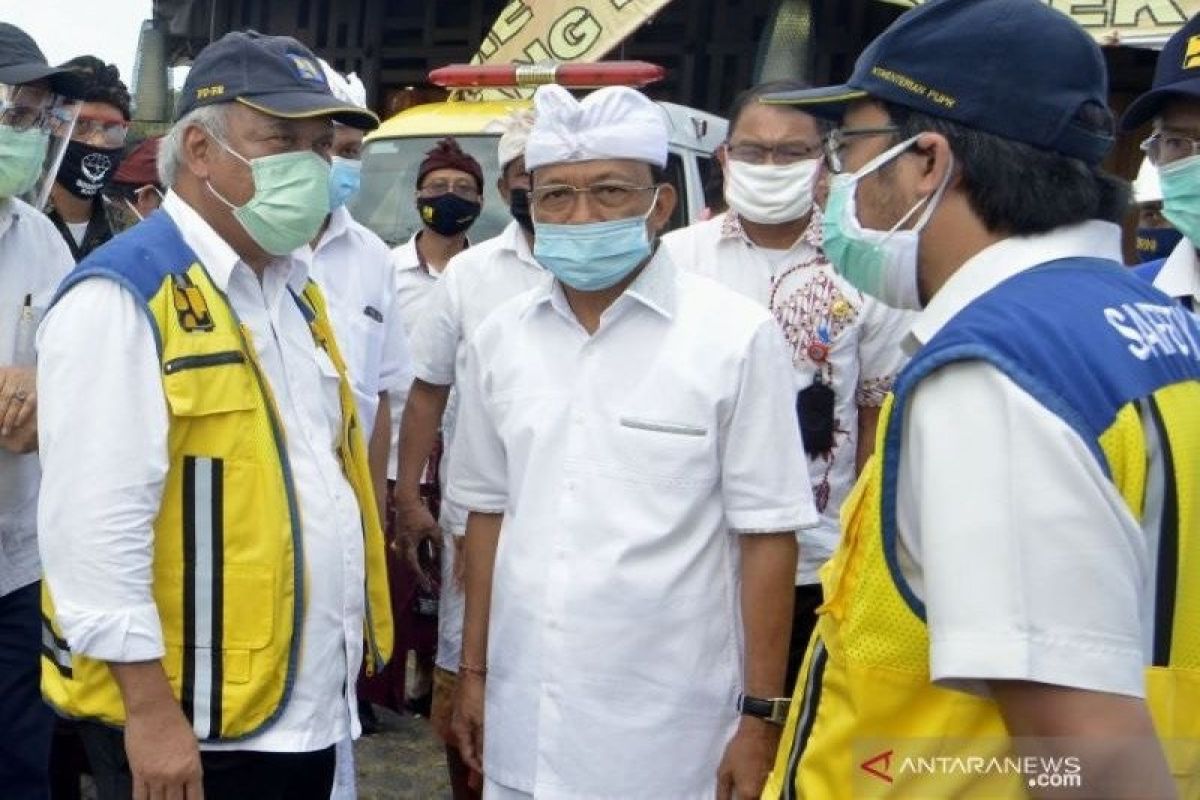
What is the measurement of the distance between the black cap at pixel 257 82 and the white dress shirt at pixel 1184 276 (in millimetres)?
2131

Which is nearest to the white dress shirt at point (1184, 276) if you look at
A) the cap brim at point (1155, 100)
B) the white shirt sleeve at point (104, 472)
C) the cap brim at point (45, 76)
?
the cap brim at point (1155, 100)

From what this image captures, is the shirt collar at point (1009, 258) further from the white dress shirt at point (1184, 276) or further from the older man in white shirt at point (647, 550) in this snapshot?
the white dress shirt at point (1184, 276)

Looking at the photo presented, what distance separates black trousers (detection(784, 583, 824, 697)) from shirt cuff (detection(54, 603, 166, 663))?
1763 mm

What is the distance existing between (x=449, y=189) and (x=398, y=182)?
2241mm

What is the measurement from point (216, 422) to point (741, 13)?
31.2 ft

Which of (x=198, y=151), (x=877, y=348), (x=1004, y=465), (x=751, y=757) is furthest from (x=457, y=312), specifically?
(x=1004, y=465)

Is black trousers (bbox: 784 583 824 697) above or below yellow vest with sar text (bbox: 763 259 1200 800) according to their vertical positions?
below

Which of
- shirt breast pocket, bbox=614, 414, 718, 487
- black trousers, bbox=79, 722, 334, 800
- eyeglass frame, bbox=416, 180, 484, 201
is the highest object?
eyeglass frame, bbox=416, 180, 484, 201

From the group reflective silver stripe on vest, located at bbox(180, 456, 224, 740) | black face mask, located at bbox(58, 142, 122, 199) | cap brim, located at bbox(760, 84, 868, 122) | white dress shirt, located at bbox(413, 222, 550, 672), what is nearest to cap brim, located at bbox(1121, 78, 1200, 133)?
cap brim, located at bbox(760, 84, 868, 122)

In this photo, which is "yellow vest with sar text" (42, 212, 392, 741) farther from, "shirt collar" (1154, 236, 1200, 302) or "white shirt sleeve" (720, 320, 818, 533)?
"shirt collar" (1154, 236, 1200, 302)

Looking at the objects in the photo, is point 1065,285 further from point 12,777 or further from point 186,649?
point 12,777

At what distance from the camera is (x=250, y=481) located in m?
2.50

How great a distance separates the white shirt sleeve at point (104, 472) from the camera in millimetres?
2361

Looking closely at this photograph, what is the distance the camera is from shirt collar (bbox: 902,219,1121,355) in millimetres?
1678
